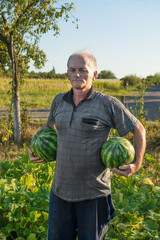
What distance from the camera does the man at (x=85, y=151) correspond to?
2221 mm

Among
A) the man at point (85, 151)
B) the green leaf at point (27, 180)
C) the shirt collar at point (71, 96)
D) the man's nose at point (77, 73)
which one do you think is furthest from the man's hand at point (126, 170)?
the green leaf at point (27, 180)

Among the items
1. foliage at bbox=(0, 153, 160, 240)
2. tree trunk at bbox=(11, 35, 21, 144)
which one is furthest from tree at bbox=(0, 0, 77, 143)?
foliage at bbox=(0, 153, 160, 240)

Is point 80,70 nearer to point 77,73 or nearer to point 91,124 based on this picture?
point 77,73

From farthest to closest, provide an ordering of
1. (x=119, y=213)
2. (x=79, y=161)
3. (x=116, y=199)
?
(x=116, y=199)
(x=119, y=213)
(x=79, y=161)

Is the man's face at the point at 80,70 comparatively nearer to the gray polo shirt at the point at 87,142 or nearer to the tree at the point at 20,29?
the gray polo shirt at the point at 87,142

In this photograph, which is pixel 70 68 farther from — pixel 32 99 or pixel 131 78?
pixel 131 78

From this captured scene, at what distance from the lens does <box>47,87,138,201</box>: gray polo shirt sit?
221 centimetres

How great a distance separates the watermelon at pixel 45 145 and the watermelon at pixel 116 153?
0.53 m

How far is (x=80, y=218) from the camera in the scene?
2.31m

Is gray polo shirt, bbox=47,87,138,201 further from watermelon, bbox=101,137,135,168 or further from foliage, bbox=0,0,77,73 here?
foliage, bbox=0,0,77,73

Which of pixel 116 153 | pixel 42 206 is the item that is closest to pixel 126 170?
pixel 116 153

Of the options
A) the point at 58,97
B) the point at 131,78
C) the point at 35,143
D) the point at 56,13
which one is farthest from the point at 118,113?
the point at 131,78

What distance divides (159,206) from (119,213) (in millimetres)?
786

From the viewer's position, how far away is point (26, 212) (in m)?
3.29
